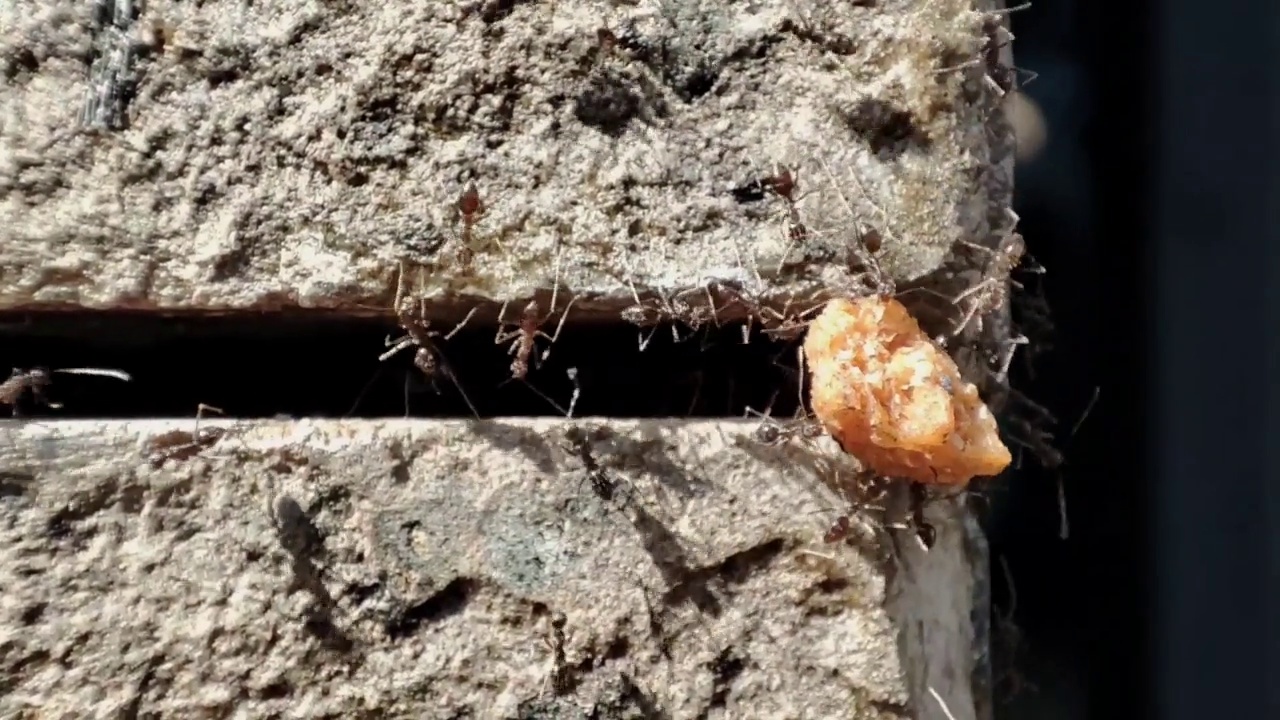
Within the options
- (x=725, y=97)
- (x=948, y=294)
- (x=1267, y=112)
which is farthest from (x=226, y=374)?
(x=1267, y=112)

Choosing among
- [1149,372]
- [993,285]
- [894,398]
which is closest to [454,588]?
[894,398]

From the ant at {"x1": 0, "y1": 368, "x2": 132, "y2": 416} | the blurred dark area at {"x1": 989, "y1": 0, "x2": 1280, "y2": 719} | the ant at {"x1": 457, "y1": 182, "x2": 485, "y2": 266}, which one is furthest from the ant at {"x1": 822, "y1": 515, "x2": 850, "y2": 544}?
the ant at {"x1": 0, "y1": 368, "x2": 132, "y2": 416}

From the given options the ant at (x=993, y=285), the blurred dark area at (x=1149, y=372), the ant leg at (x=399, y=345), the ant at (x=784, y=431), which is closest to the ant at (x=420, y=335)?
the ant leg at (x=399, y=345)

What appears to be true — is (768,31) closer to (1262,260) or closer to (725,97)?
(725,97)

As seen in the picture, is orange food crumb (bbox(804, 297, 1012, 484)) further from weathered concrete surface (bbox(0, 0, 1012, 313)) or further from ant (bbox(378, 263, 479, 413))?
ant (bbox(378, 263, 479, 413))

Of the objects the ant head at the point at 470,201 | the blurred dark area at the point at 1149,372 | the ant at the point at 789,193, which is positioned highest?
the ant head at the point at 470,201

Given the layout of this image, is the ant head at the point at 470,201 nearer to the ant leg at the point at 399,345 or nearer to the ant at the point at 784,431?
the ant leg at the point at 399,345
